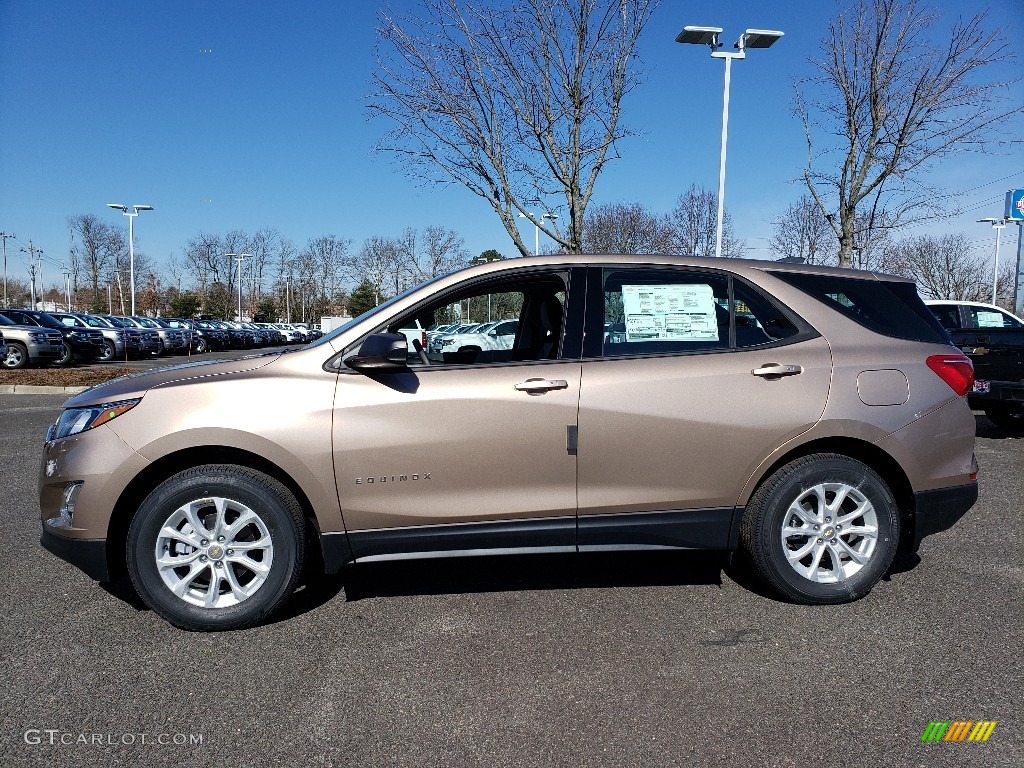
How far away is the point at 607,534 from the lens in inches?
135

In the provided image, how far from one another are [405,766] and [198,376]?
2.00m

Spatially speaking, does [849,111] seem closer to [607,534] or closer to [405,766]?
[607,534]

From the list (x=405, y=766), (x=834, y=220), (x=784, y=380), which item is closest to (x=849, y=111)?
(x=834, y=220)

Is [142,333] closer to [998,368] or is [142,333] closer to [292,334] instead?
[998,368]

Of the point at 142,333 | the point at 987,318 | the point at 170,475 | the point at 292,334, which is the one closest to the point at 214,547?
the point at 170,475

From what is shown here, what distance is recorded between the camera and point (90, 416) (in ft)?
10.9

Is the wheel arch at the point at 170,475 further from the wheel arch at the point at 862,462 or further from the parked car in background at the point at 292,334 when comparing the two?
the parked car in background at the point at 292,334

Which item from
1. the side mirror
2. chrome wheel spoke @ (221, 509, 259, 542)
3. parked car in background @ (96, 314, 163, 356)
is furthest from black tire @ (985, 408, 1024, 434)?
parked car in background @ (96, 314, 163, 356)

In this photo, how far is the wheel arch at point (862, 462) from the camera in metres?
3.53

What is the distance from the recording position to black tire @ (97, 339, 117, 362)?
23234 millimetres

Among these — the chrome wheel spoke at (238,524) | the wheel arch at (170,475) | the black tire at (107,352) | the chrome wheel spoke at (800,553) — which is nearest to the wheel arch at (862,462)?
the chrome wheel spoke at (800,553)

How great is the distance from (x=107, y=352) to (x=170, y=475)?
925 inches

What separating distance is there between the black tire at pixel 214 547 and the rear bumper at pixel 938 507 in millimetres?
3042
